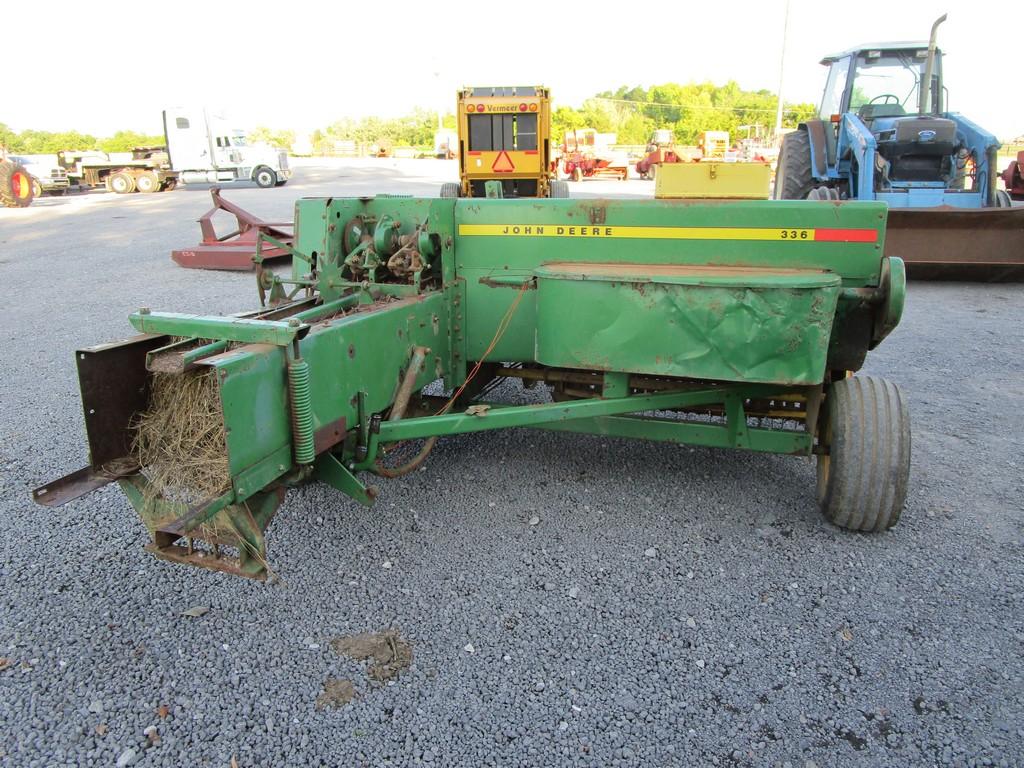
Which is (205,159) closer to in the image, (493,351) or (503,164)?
(503,164)

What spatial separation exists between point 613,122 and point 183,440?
213ft

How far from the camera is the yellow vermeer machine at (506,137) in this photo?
44.7ft

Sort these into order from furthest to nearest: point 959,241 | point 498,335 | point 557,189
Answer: point 557,189 → point 959,241 → point 498,335

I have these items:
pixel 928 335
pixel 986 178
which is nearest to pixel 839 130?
pixel 986 178

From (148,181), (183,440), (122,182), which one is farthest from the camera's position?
(122,182)

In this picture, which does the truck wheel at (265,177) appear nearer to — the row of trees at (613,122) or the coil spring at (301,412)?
the coil spring at (301,412)

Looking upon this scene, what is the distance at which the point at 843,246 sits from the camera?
339cm

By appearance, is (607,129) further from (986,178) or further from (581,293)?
(581,293)

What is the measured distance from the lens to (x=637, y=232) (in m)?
3.59

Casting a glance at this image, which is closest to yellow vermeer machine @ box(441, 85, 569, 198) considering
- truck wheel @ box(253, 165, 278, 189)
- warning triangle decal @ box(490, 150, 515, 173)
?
warning triangle decal @ box(490, 150, 515, 173)

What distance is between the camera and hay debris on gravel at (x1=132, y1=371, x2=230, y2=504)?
2.50 m

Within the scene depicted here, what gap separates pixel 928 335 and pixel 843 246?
4.41 meters

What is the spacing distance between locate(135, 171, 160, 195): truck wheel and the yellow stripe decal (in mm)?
25524

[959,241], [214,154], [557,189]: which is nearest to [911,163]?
[959,241]
